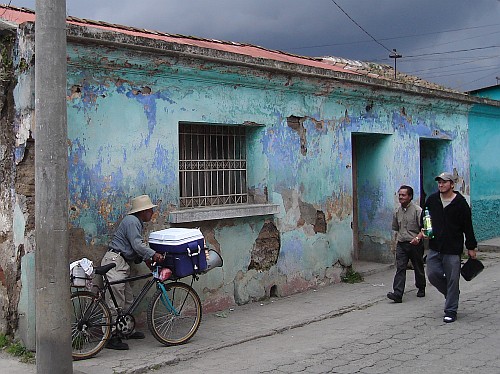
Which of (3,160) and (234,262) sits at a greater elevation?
(3,160)

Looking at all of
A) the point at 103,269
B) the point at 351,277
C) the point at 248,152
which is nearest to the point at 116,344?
the point at 103,269

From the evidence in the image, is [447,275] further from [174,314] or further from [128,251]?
[128,251]

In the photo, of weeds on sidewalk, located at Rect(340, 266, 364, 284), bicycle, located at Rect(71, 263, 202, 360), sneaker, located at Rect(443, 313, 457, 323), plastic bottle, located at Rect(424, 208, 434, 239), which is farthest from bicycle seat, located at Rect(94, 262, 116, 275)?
weeds on sidewalk, located at Rect(340, 266, 364, 284)

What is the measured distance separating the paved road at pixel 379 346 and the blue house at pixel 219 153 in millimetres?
1540

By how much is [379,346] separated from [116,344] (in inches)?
103

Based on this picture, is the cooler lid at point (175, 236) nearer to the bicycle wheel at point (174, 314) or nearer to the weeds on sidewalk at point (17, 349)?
the bicycle wheel at point (174, 314)

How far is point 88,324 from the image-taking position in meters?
5.92

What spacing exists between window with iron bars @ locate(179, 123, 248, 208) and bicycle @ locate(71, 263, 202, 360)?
156 cm

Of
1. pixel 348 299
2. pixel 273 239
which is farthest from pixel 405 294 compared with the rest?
pixel 273 239

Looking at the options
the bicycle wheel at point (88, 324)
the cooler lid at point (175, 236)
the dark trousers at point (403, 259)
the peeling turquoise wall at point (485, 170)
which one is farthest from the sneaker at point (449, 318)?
the peeling turquoise wall at point (485, 170)

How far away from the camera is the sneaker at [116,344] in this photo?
6191 mm

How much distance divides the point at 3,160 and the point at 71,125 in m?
0.77

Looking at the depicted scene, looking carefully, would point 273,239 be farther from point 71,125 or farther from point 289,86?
point 71,125

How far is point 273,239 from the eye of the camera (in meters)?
8.72
